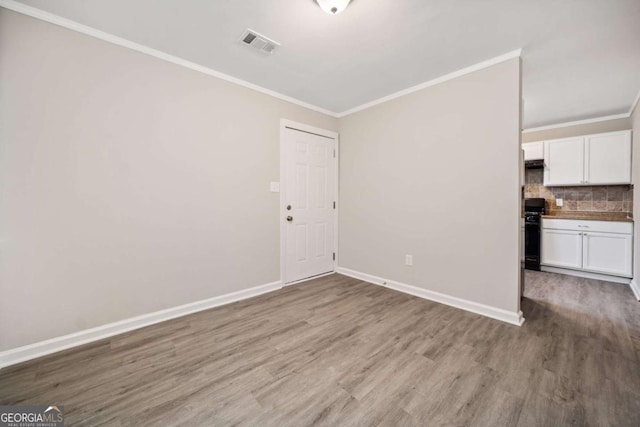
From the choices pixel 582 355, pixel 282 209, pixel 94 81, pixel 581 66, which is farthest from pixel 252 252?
pixel 581 66

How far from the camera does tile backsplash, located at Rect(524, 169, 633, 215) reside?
3.97 meters

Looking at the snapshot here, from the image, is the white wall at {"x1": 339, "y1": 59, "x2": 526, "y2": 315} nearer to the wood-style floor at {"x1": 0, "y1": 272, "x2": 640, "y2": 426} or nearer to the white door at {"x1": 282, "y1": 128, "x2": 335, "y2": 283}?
the white door at {"x1": 282, "y1": 128, "x2": 335, "y2": 283}

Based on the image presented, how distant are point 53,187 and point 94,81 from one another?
36.6 inches

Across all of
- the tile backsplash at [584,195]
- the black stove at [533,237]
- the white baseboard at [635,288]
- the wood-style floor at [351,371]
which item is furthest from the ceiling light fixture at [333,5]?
the tile backsplash at [584,195]

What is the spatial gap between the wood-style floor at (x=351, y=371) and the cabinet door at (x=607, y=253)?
1364 mm

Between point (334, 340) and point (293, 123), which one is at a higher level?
point (293, 123)

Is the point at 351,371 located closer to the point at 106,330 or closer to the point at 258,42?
the point at 106,330

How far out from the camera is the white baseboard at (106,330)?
1840 millimetres

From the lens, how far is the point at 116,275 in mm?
2227

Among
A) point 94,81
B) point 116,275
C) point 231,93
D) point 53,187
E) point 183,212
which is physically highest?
point 231,93

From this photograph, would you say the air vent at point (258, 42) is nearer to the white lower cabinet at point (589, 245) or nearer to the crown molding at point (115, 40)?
the crown molding at point (115, 40)

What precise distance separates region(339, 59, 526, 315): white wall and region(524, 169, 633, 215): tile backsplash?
303 centimetres

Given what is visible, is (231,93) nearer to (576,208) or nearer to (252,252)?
(252,252)

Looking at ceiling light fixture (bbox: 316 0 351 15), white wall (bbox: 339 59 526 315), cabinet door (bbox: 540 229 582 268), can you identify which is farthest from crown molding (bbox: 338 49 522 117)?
cabinet door (bbox: 540 229 582 268)
